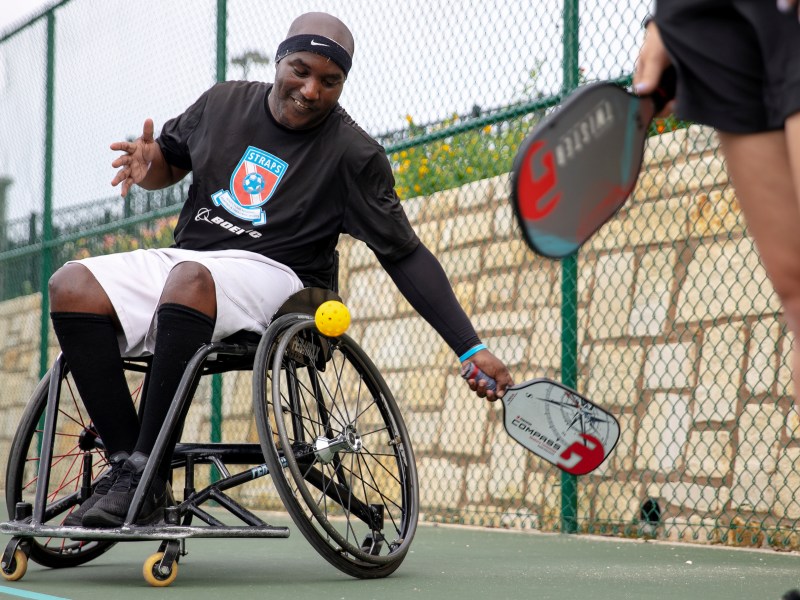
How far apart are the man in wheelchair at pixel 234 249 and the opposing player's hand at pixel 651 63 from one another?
1.25m

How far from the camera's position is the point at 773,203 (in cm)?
165

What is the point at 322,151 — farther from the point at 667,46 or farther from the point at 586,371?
the point at 586,371

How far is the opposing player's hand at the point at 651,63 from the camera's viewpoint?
1.77m

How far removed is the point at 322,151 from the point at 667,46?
5.20 ft

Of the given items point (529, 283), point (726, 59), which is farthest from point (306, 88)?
point (529, 283)

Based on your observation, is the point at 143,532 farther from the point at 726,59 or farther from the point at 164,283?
the point at 726,59

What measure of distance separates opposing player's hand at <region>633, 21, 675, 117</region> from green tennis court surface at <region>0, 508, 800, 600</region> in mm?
1306

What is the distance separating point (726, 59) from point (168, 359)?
1540mm

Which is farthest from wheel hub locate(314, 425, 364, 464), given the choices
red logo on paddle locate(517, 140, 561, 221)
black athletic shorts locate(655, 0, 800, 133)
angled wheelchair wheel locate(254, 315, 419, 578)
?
black athletic shorts locate(655, 0, 800, 133)

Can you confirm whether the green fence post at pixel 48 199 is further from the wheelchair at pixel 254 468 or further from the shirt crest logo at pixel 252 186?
the shirt crest logo at pixel 252 186

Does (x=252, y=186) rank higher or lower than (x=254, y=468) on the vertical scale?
higher

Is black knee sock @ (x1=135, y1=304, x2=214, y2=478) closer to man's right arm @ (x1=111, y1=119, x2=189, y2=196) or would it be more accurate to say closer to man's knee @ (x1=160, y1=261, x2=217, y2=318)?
man's knee @ (x1=160, y1=261, x2=217, y2=318)

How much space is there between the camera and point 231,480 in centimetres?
293

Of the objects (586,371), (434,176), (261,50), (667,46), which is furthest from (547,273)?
(667,46)
